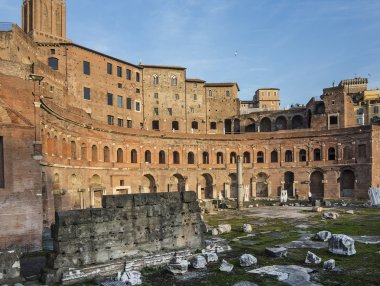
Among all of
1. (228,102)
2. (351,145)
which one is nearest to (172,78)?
(228,102)

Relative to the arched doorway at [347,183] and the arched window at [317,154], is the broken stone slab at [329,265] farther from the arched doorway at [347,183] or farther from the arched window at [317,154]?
the arched window at [317,154]

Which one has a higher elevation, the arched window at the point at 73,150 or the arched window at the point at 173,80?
the arched window at the point at 173,80

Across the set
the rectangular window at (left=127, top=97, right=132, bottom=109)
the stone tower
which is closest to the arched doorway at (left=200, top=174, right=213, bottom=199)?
the rectangular window at (left=127, top=97, right=132, bottom=109)

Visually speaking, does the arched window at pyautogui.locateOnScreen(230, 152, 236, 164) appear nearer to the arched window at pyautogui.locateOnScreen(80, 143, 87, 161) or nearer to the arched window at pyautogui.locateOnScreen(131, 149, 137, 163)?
the arched window at pyautogui.locateOnScreen(131, 149, 137, 163)

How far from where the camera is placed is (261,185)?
4697 centimetres

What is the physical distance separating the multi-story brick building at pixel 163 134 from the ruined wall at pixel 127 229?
1151cm

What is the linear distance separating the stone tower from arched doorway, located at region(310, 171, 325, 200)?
34.4m

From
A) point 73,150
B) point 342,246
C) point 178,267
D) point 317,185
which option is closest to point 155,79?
point 73,150

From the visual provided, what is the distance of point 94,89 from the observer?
4112 centimetres

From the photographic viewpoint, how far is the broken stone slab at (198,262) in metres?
13.4

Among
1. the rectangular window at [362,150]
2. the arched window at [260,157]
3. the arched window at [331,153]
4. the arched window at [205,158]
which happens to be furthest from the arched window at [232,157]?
the rectangular window at [362,150]

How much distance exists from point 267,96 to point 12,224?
60272 millimetres

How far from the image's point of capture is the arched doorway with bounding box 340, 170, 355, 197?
42875 millimetres

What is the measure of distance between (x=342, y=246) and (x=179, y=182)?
3099 cm
